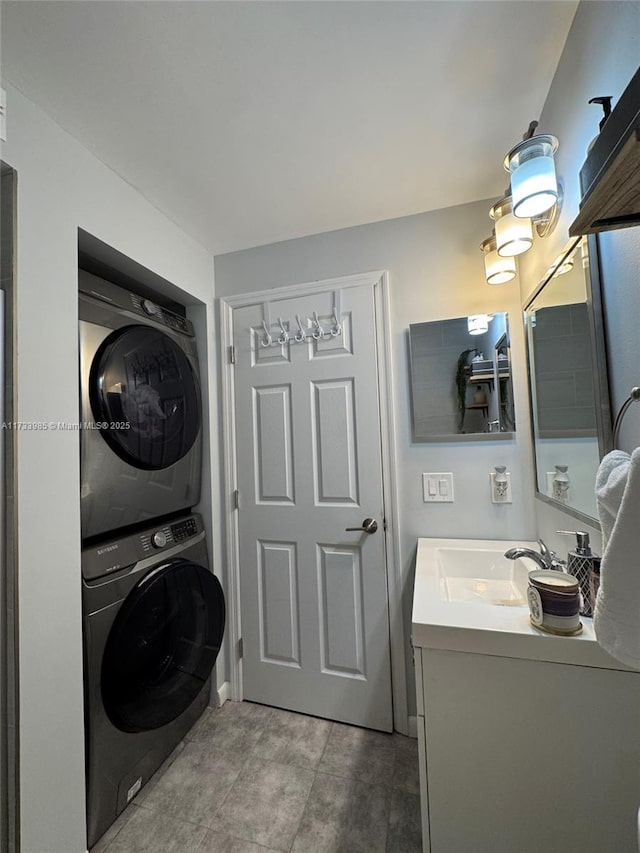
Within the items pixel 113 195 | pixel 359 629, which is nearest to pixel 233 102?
pixel 113 195

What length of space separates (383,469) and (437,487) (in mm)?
263

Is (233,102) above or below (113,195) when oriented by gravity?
above

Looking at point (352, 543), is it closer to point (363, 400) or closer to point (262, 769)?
point (363, 400)

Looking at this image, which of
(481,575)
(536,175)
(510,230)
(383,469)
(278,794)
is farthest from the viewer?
(383,469)

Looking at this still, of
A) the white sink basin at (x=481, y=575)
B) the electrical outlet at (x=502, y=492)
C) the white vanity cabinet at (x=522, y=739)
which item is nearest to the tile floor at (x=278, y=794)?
the white vanity cabinet at (x=522, y=739)

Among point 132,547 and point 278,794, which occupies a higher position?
point 132,547

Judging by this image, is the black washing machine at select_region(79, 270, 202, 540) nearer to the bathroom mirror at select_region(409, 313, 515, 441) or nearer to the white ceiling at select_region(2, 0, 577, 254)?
the white ceiling at select_region(2, 0, 577, 254)

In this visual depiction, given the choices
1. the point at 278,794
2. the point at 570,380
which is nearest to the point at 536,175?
the point at 570,380

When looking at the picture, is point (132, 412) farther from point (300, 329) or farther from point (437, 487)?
point (437, 487)

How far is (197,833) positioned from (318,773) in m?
0.48

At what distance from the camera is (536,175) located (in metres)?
1.00

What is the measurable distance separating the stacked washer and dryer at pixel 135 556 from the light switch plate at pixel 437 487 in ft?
3.68

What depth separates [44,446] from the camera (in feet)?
3.49

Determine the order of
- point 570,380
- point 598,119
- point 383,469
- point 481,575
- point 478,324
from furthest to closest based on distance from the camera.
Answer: point 383,469
point 478,324
point 481,575
point 570,380
point 598,119
